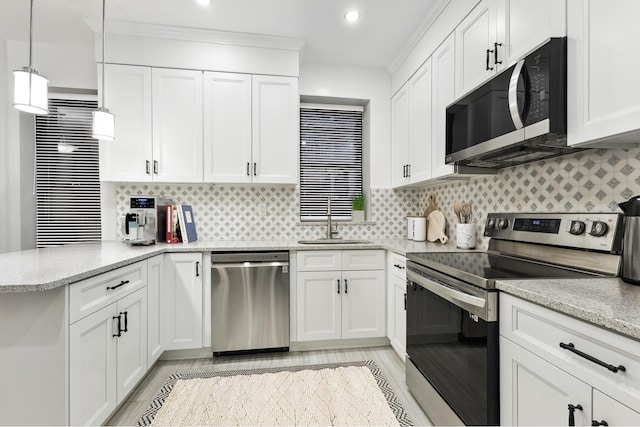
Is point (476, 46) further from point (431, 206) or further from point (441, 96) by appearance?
point (431, 206)

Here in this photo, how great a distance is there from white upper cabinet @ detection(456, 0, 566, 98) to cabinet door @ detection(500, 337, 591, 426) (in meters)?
1.34

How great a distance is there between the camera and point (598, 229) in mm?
1311

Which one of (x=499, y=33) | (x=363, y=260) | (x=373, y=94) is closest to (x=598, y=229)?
(x=499, y=33)

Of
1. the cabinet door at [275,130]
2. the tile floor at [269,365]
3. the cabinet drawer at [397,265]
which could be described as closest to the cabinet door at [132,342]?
the tile floor at [269,365]

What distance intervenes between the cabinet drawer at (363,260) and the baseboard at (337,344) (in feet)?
2.18

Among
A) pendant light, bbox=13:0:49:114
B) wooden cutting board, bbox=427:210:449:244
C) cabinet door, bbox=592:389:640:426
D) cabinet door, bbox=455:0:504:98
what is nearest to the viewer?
cabinet door, bbox=592:389:640:426

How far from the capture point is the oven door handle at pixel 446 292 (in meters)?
1.28

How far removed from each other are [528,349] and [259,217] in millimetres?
2553

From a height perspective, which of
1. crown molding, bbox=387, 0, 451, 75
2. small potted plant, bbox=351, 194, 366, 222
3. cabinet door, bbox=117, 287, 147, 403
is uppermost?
crown molding, bbox=387, 0, 451, 75

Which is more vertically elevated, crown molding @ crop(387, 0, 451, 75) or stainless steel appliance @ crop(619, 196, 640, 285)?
crown molding @ crop(387, 0, 451, 75)

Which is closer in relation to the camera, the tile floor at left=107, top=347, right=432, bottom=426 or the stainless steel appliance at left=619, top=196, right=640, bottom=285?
the stainless steel appliance at left=619, top=196, right=640, bottom=285

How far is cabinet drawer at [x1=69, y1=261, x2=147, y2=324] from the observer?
4.45 feet

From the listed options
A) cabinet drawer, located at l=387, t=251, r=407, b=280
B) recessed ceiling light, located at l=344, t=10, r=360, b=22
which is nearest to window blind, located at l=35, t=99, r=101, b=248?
recessed ceiling light, located at l=344, t=10, r=360, b=22

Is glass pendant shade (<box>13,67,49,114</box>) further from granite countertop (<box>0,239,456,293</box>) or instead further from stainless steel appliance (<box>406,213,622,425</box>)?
stainless steel appliance (<box>406,213,622,425</box>)
